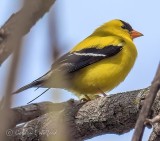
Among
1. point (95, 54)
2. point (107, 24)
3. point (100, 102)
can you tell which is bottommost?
point (100, 102)

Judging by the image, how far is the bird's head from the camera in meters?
5.76

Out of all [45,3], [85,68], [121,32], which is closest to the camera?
[45,3]

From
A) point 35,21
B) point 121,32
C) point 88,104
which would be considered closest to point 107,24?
point 121,32

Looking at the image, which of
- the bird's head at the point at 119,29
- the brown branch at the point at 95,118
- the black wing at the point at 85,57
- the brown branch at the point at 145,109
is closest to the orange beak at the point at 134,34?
the bird's head at the point at 119,29

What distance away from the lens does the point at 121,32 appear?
19.2ft

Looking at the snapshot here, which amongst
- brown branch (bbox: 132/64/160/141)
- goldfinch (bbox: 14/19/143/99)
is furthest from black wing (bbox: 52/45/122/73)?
brown branch (bbox: 132/64/160/141)

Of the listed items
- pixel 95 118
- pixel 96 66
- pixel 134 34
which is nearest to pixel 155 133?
pixel 95 118

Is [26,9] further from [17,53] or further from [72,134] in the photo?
[72,134]

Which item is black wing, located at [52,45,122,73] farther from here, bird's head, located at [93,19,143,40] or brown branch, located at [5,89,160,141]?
brown branch, located at [5,89,160,141]

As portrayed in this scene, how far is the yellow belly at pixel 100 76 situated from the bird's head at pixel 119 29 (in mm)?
1096

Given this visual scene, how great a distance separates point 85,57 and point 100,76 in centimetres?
34

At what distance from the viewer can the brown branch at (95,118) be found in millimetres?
3004

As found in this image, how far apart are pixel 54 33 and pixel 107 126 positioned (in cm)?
247

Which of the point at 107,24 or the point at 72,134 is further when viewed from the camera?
the point at 107,24
